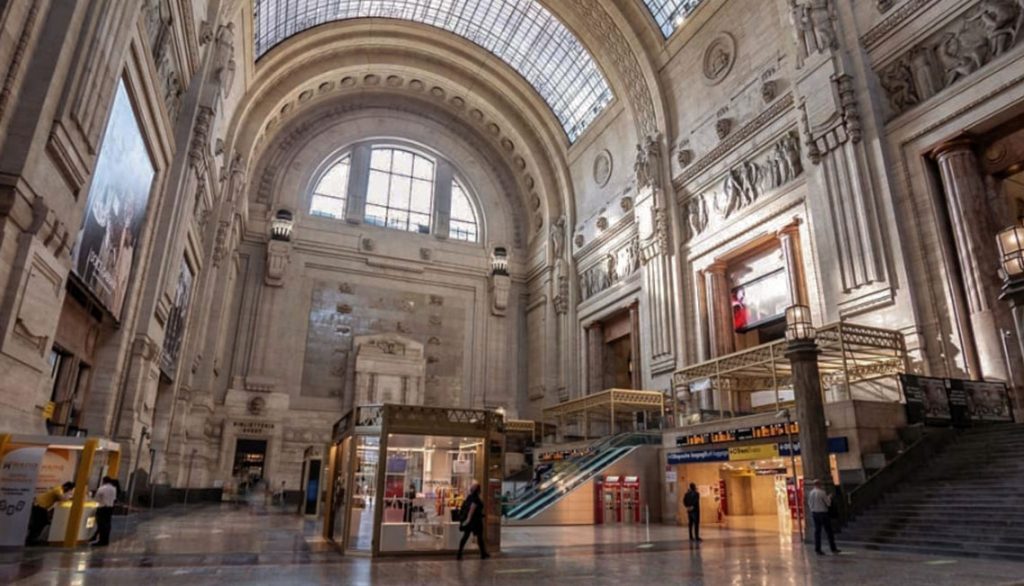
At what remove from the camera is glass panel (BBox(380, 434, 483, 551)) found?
28.1 feet

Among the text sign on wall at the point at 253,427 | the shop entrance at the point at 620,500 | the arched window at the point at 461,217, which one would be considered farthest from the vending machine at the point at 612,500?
the arched window at the point at 461,217

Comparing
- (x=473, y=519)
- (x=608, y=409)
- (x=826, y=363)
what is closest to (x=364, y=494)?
(x=473, y=519)

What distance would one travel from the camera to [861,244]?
49.1 ft

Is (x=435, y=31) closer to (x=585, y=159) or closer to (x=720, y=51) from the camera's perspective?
(x=585, y=159)

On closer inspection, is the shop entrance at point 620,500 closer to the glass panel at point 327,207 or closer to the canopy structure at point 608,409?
the canopy structure at point 608,409

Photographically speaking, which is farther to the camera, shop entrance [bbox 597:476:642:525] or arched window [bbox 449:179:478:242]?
arched window [bbox 449:179:478:242]

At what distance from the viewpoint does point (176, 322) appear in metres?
17.8

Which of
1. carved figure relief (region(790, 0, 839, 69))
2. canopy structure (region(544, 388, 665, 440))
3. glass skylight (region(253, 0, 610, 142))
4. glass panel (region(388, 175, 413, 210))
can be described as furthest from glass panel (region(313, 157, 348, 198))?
carved figure relief (region(790, 0, 839, 69))

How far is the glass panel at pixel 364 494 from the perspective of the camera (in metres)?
8.59

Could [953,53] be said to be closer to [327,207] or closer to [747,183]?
[747,183]

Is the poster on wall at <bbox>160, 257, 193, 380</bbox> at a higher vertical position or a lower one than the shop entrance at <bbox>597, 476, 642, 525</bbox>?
higher

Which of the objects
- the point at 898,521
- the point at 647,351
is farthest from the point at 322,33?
the point at 898,521

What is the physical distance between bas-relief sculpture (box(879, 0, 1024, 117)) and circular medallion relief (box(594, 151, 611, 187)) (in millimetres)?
13089

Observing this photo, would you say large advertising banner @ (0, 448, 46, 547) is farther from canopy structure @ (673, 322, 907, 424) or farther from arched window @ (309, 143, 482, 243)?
arched window @ (309, 143, 482, 243)
